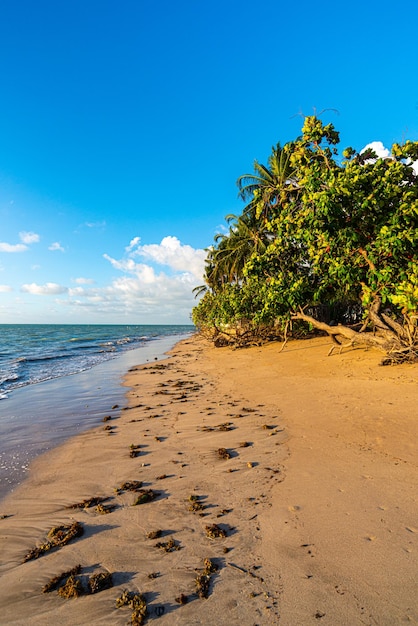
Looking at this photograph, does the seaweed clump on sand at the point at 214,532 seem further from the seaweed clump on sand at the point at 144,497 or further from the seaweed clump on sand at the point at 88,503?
the seaweed clump on sand at the point at 88,503

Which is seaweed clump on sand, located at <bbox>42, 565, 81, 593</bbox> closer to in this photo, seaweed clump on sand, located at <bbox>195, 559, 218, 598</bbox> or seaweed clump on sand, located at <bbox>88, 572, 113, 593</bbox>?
seaweed clump on sand, located at <bbox>88, 572, 113, 593</bbox>

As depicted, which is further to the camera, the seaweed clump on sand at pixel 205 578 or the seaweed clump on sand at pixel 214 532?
the seaweed clump on sand at pixel 214 532

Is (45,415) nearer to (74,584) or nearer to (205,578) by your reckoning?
(74,584)

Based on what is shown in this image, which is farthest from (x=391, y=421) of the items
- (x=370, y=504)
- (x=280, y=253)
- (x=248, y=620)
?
(x=280, y=253)

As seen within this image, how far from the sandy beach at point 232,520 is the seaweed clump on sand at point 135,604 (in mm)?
39

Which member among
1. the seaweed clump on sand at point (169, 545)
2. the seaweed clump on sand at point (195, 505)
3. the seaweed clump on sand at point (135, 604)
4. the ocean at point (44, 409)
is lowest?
the ocean at point (44, 409)

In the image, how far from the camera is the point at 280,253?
44.3 feet

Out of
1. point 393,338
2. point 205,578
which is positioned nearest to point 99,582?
point 205,578

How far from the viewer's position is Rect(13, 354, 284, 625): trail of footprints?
8.10ft

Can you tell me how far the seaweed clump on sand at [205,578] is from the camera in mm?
2457

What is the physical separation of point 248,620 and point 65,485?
324 centimetres

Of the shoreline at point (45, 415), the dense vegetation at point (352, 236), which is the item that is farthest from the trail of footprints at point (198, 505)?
the dense vegetation at point (352, 236)

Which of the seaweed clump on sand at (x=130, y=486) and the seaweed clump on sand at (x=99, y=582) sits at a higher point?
the seaweed clump on sand at (x=99, y=582)

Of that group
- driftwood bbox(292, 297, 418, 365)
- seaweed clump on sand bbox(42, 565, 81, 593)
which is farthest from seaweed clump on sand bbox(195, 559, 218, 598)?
driftwood bbox(292, 297, 418, 365)
